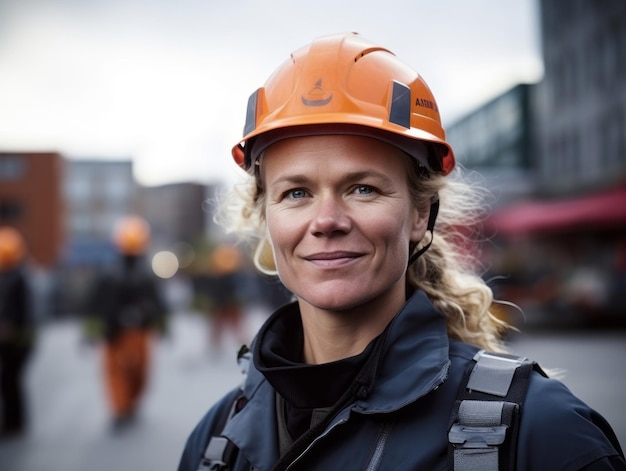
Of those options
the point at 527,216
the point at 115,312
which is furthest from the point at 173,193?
the point at 115,312

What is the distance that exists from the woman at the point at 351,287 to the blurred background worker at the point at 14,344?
6.54 m

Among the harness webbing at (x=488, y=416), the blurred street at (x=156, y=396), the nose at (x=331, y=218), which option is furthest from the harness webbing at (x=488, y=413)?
the blurred street at (x=156, y=396)

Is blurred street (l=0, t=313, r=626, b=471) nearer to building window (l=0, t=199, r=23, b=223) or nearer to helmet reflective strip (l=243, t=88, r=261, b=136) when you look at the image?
helmet reflective strip (l=243, t=88, r=261, b=136)

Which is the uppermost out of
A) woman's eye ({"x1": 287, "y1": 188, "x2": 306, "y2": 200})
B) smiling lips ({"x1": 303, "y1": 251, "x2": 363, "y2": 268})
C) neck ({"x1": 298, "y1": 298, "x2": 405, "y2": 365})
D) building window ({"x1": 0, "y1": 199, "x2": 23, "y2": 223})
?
building window ({"x1": 0, "y1": 199, "x2": 23, "y2": 223})

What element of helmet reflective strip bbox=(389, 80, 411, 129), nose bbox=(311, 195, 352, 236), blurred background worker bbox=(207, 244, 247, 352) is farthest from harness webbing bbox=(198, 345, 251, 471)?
blurred background worker bbox=(207, 244, 247, 352)

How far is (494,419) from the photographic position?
1.61 meters

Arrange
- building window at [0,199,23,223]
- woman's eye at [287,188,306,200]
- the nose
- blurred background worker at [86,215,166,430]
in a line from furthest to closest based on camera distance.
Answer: building window at [0,199,23,223], blurred background worker at [86,215,166,430], woman's eye at [287,188,306,200], the nose

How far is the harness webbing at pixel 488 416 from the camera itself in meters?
1.57

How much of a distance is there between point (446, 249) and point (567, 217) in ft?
57.0

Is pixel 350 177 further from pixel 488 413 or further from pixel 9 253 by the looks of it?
pixel 9 253

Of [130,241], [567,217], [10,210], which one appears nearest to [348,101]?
[130,241]

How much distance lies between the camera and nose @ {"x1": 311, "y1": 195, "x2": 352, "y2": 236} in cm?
183

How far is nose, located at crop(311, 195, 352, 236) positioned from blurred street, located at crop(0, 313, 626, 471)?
4.92 metres

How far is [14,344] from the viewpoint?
7.94 meters
